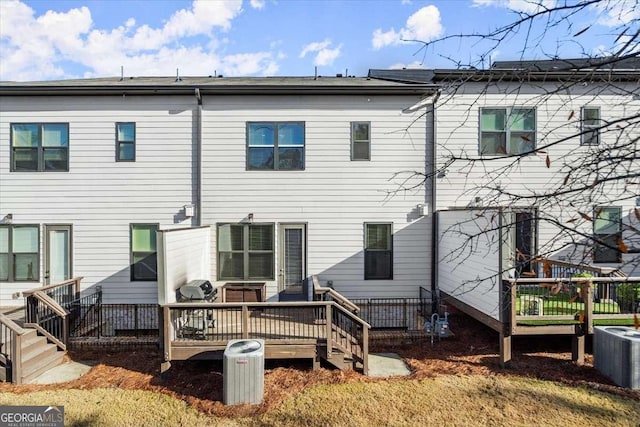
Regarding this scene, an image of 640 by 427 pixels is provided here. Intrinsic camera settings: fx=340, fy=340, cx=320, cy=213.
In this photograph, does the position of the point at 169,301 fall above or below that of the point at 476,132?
below

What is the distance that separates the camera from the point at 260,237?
9.30 m

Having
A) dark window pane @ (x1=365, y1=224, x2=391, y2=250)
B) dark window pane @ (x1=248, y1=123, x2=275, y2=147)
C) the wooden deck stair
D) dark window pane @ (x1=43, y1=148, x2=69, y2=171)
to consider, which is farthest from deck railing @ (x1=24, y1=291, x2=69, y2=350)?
dark window pane @ (x1=365, y1=224, x2=391, y2=250)

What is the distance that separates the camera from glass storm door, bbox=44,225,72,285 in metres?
9.11

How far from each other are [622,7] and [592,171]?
1.17m

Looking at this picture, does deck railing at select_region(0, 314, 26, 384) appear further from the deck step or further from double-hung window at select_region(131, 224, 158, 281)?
double-hung window at select_region(131, 224, 158, 281)

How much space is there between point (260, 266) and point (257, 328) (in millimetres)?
2416

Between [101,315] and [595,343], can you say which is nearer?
[595,343]

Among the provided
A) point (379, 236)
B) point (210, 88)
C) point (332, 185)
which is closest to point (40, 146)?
point (210, 88)

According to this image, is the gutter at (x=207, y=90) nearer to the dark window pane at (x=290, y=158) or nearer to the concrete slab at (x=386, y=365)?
the dark window pane at (x=290, y=158)

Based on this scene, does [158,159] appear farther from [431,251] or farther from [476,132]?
[476,132]

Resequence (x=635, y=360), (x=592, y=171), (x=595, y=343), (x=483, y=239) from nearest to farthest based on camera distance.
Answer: (x=592, y=171)
(x=635, y=360)
(x=595, y=343)
(x=483, y=239)

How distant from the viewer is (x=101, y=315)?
8.88 metres

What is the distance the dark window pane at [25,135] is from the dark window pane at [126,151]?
87.9 inches

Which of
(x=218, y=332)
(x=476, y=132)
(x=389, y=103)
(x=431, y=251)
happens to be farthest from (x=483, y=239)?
(x=218, y=332)
